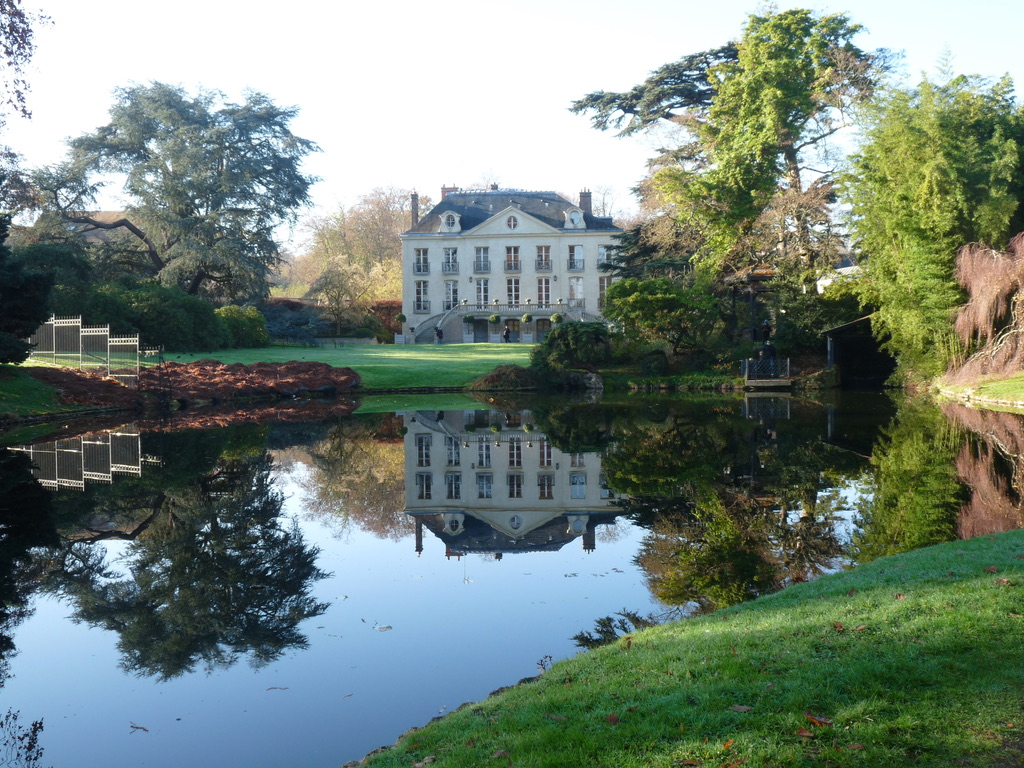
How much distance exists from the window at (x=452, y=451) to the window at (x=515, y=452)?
2.95ft

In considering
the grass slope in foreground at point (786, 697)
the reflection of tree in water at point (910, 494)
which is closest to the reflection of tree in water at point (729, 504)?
the reflection of tree in water at point (910, 494)

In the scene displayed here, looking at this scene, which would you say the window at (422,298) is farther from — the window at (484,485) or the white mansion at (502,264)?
the window at (484,485)

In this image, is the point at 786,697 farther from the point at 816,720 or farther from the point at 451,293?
the point at 451,293

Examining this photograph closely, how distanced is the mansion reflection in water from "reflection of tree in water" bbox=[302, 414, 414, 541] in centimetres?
22

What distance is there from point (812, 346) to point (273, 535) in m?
27.6

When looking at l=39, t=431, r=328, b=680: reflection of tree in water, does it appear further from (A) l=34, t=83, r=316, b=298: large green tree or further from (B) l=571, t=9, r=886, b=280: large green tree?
(A) l=34, t=83, r=316, b=298: large green tree

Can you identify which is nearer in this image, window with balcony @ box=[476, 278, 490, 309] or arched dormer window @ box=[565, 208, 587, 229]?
arched dormer window @ box=[565, 208, 587, 229]

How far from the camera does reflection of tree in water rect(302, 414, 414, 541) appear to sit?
32.6ft

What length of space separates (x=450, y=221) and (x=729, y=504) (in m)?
42.6

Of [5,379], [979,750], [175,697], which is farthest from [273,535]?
[5,379]

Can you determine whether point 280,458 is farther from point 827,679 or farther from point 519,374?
point 519,374

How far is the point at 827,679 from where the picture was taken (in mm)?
4090

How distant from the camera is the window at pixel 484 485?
11.6m

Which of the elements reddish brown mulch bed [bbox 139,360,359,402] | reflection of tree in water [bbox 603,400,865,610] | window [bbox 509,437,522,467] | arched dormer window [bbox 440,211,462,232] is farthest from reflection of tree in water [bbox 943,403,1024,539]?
arched dormer window [bbox 440,211,462,232]
